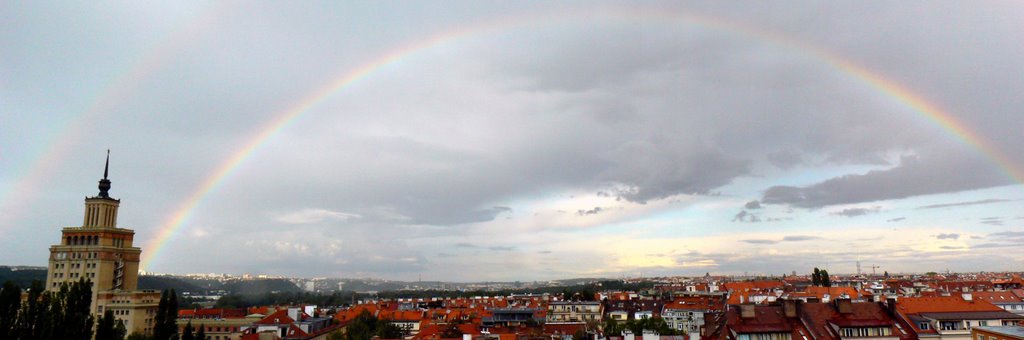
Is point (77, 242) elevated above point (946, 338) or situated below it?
above

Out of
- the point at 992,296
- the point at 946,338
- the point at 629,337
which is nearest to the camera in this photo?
the point at 629,337

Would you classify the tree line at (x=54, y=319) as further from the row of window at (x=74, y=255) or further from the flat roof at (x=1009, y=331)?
the flat roof at (x=1009, y=331)

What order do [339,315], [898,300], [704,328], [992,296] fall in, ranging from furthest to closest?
[339,315]
[992,296]
[898,300]
[704,328]

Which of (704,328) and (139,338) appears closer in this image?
(704,328)

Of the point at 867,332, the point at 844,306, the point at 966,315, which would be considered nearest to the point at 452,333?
the point at 844,306

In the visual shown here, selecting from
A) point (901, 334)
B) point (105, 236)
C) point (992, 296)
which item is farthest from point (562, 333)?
point (105, 236)

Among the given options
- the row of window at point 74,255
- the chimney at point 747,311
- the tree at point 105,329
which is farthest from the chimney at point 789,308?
the row of window at point 74,255

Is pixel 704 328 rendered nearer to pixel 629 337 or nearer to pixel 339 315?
pixel 629 337
